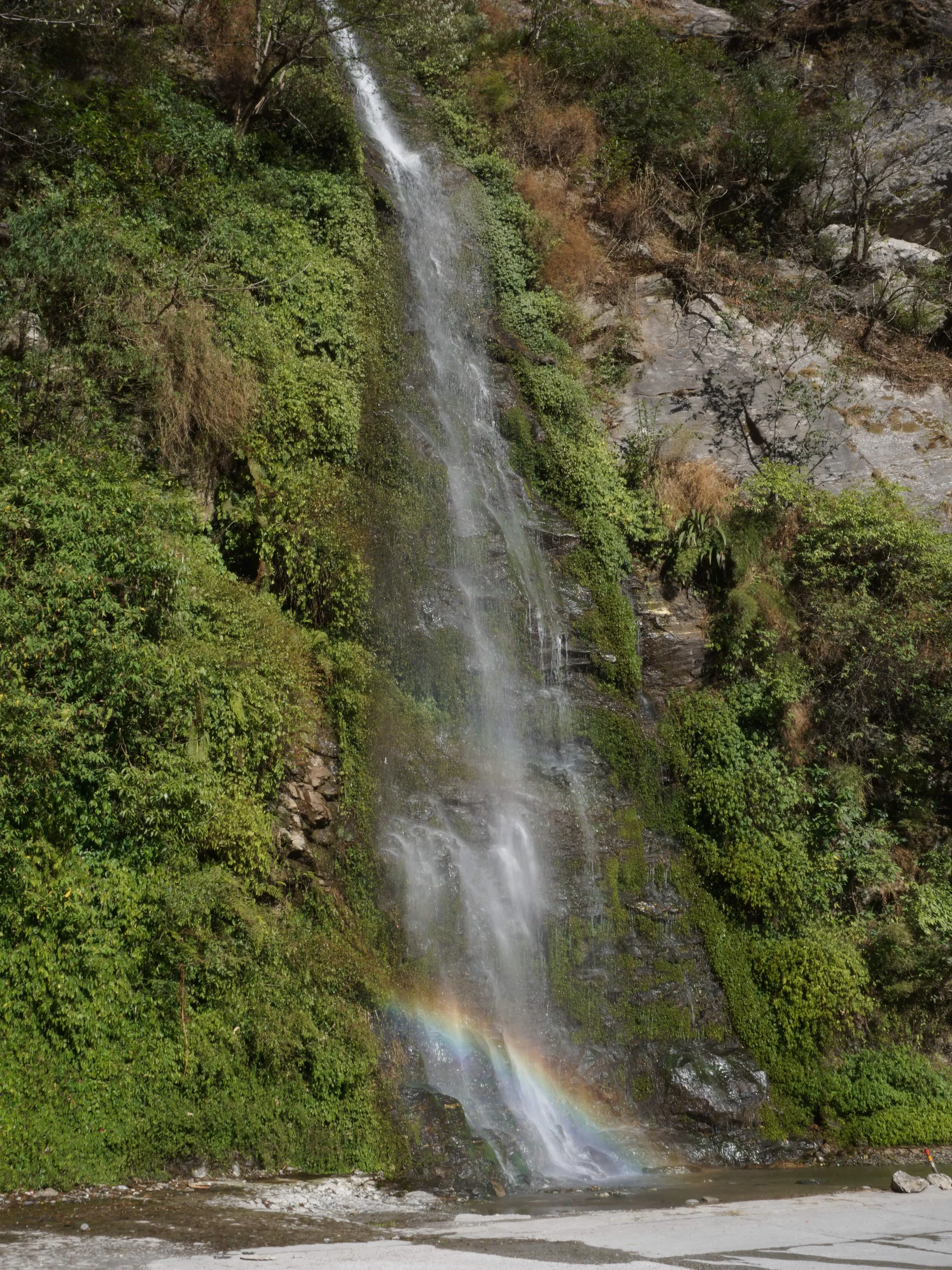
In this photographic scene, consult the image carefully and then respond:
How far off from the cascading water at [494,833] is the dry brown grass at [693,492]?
2737 millimetres

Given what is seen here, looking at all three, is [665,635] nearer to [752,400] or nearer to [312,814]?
[752,400]

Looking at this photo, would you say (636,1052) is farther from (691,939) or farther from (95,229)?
(95,229)

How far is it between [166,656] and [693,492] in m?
10.4

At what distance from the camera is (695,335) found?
19469mm

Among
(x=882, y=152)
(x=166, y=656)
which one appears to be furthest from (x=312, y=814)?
(x=882, y=152)

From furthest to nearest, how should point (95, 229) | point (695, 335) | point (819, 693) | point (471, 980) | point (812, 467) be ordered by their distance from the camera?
point (695, 335), point (812, 467), point (819, 693), point (95, 229), point (471, 980)

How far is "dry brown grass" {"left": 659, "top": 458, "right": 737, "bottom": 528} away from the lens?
15.9 metres

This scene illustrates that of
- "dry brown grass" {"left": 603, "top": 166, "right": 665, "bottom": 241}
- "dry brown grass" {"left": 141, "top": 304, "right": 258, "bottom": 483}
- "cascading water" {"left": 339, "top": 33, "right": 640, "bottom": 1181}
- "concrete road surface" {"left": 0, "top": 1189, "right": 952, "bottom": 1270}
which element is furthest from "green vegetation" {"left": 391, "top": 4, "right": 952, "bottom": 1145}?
"dry brown grass" {"left": 141, "top": 304, "right": 258, "bottom": 483}

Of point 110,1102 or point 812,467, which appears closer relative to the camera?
point 110,1102

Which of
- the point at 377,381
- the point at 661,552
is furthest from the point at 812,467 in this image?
the point at 377,381

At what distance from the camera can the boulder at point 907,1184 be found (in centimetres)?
803

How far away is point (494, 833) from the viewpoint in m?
11.1

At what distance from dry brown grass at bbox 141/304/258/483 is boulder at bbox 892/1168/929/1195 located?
10.3 m

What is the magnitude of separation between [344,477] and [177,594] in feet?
14.3
